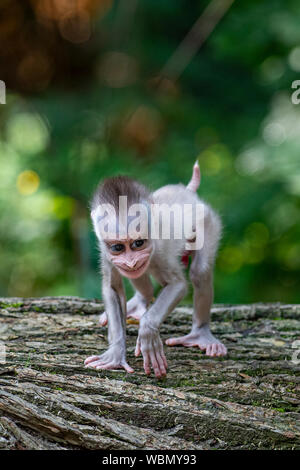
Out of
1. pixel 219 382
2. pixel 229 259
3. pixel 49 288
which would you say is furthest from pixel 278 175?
pixel 49 288

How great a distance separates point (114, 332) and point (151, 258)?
66 cm

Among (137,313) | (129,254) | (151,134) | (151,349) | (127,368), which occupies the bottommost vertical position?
(127,368)

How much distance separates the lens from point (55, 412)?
11.8ft

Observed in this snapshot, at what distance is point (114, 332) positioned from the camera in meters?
4.48

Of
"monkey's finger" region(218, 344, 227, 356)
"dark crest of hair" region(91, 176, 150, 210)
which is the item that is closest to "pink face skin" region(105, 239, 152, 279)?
"dark crest of hair" region(91, 176, 150, 210)

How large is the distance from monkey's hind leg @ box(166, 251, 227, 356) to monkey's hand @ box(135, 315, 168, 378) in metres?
0.63

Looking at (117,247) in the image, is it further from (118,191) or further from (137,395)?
(137,395)

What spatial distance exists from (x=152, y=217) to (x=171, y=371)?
1.20 metres

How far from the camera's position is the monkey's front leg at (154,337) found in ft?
13.6

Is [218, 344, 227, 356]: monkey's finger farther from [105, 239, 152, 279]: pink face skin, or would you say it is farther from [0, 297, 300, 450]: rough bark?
[105, 239, 152, 279]: pink face skin

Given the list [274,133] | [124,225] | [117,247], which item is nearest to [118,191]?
[124,225]

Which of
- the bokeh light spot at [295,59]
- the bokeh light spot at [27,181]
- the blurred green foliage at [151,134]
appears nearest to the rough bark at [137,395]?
the blurred green foliage at [151,134]

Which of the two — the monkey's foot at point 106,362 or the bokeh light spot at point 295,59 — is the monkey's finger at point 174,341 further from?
the bokeh light spot at point 295,59

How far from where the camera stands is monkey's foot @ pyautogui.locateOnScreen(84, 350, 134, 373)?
4180 millimetres
